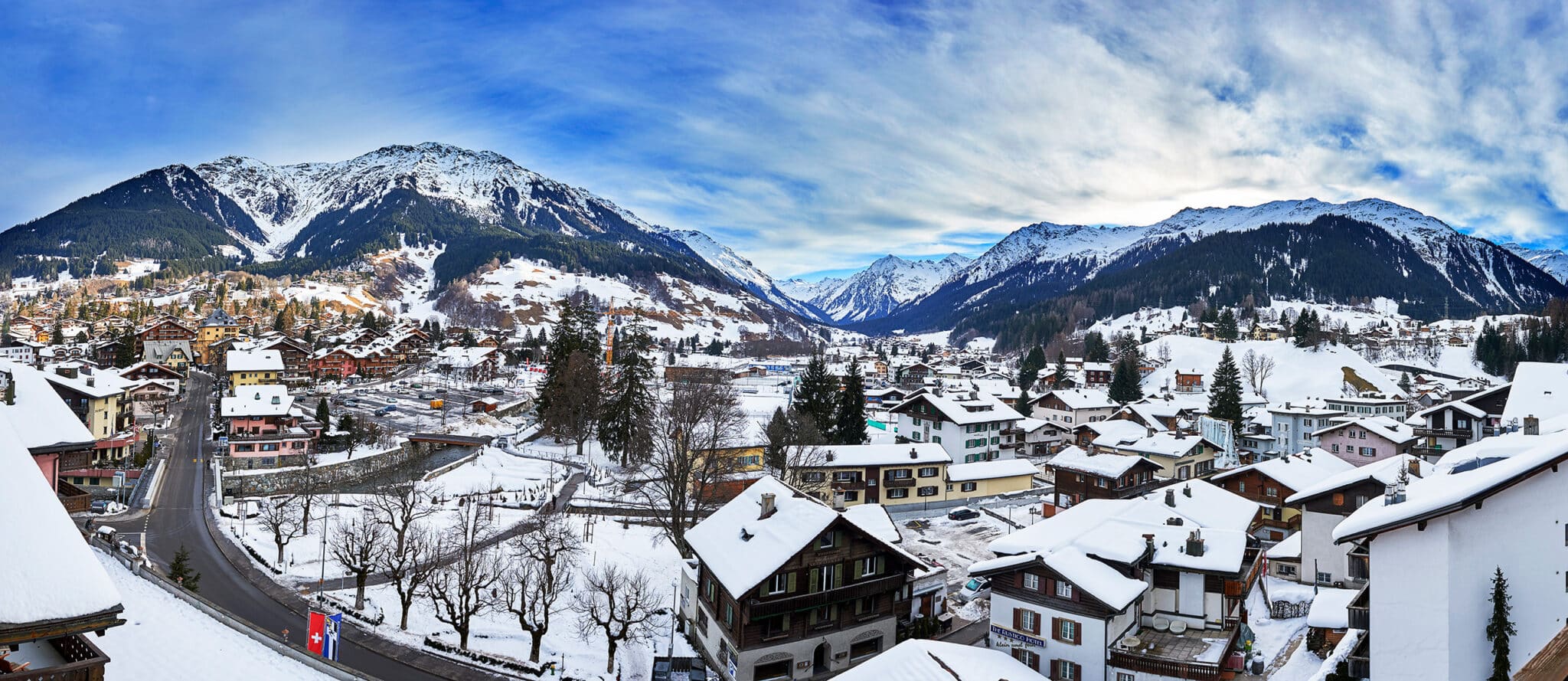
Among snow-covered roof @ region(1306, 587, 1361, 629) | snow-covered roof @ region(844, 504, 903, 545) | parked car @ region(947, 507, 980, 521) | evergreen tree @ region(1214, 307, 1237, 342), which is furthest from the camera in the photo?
evergreen tree @ region(1214, 307, 1237, 342)

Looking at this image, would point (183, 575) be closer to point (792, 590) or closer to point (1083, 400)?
point (792, 590)

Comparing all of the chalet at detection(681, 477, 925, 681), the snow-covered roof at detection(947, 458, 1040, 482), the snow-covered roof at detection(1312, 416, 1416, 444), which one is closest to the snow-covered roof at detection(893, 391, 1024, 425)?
the snow-covered roof at detection(947, 458, 1040, 482)

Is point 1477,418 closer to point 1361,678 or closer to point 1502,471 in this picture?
point 1361,678

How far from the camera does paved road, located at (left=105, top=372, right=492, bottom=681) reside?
83.5ft

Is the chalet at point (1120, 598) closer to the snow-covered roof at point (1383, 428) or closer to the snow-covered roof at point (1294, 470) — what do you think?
the snow-covered roof at point (1294, 470)

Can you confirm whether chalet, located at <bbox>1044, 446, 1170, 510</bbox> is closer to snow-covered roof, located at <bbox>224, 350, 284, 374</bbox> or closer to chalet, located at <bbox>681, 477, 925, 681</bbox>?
chalet, located at <bbox>681, 477, 925, 681</bbox>

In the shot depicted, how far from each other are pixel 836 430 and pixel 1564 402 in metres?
44.1

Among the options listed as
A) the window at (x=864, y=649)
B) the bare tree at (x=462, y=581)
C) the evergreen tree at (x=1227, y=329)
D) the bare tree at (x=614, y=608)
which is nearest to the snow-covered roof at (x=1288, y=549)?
the window at (x=864, y=649)

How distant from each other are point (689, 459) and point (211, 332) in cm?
14004

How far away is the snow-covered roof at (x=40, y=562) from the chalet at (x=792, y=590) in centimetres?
1827

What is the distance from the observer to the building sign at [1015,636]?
25.5 metres

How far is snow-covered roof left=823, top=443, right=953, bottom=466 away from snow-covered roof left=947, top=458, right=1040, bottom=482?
1.33m

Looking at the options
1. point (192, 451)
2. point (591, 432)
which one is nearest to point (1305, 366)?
point (591, 432)

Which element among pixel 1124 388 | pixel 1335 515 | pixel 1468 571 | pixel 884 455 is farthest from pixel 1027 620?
pixel 1124 388
